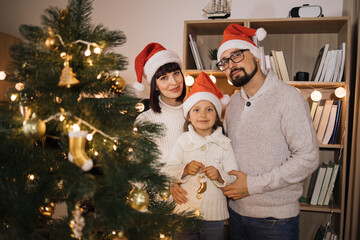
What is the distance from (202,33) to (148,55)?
40.6 inches

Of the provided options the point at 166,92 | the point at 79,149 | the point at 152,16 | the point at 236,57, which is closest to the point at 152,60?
the point at 166,92

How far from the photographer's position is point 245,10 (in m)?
2.57

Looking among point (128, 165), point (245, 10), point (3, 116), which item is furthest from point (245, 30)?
point (3, 116)

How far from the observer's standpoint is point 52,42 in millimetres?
729

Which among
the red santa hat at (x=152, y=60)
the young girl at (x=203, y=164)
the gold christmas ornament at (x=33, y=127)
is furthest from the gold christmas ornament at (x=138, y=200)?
the red santa hat at (x=152, y=60)

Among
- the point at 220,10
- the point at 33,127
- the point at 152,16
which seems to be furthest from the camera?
the point at 152,16

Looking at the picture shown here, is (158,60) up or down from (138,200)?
up

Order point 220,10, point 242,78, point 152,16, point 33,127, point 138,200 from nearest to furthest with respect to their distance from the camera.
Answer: point 33,127 < point 138,200 < point 242,78 < point 220,10 < point 152,16

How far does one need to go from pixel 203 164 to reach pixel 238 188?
0.67 feet

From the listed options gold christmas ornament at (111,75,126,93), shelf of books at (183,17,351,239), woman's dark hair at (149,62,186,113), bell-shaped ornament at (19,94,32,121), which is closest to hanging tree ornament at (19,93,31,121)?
bell-shaped ornament at (19,94,32,121)

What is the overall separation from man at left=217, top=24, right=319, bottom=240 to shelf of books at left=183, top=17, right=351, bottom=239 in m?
0.54

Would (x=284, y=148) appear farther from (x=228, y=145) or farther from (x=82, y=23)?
(x=82, y=23)

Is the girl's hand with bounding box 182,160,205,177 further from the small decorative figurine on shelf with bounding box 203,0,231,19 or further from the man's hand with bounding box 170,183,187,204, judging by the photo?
the small decorative figurine on shelf with bounding box 203,0,231,19

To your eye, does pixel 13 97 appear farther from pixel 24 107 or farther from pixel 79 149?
pixel 79 149
